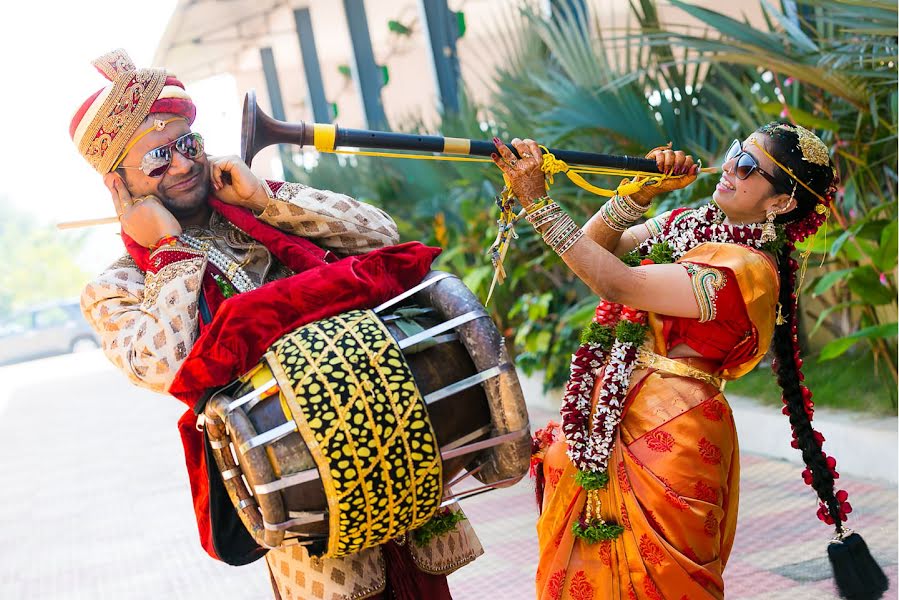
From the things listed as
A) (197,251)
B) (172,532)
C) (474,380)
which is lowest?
(172,532)

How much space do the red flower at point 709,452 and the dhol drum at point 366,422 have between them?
599mm

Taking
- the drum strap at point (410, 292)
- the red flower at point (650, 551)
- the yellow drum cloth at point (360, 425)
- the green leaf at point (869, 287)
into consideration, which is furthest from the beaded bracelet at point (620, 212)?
the green leaf at point (869, 287)

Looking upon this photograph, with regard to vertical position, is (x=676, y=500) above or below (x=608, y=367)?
below

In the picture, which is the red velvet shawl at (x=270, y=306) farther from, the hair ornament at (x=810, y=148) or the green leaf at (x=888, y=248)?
the green leaf at (x=888, y=248)

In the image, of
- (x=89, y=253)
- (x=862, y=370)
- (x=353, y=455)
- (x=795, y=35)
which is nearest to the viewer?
(x=353, y=455)

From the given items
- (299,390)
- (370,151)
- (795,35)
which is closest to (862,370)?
(795,35)

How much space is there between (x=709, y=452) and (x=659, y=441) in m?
0.12

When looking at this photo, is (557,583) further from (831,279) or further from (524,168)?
(831,279)

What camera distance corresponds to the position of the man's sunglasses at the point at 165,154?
2.13 metres

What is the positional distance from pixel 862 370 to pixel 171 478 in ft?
16.1

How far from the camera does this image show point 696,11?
13.7 feet

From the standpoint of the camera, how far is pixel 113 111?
2100mm

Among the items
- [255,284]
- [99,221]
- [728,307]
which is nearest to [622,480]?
[728,307]

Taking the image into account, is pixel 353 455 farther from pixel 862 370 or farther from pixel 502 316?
pixel 502 316
